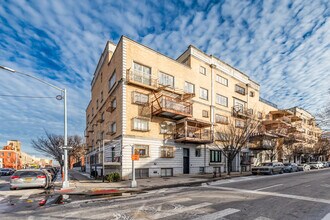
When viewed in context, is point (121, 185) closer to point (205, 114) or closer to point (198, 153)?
point (198, 153)

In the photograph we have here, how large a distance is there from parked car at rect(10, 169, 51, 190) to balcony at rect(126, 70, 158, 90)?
11.4 m

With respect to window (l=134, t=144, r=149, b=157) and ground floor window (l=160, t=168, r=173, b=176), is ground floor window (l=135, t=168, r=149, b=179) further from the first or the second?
ground floor window (l=160, t=168, r=173, b=176)

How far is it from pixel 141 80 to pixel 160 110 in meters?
3.99

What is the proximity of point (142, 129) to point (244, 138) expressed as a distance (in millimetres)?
13123

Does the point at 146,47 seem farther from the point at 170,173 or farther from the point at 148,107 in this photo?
the point at 170,173

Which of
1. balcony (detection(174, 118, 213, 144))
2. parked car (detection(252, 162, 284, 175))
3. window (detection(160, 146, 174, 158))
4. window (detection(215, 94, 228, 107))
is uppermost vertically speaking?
window (detection(215, 94, 228, 107))

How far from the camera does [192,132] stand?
82.6ft

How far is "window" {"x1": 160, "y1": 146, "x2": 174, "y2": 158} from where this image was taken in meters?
23.2

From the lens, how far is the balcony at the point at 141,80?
70.1 ft

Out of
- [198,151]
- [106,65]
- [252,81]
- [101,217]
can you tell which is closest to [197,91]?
[198,151]

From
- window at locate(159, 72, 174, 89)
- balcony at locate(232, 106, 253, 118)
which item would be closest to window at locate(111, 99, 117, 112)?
window at locate(159, 72, 174, 89)

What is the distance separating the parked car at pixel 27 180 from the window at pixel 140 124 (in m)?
9.34

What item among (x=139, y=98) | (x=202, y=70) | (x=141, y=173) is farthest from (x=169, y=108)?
(x=202, y=70)

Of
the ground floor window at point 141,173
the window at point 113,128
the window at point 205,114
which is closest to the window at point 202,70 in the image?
the window at point 205,114
